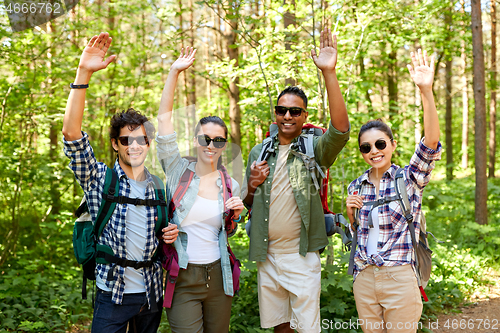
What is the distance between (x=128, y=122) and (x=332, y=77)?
150 cm

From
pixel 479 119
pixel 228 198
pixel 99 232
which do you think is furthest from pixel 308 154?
pixel 479 119

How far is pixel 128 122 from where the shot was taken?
256cm

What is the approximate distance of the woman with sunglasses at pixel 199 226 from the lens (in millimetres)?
2596

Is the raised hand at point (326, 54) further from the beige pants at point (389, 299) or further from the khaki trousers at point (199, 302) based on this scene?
the khaki trousers at point (199, 302)

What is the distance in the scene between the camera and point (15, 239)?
20.9 ft

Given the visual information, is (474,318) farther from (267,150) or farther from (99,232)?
(99,232)

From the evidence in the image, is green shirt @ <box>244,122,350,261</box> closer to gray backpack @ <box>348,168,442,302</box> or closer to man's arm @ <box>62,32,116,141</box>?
gray backpack @ <box>348,168,442,302</box>

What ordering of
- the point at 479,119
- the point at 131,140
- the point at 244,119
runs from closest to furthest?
the point at 131,140, the point at 244,119, the point at 479,119

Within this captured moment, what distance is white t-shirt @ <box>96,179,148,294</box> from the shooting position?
2.43 meters

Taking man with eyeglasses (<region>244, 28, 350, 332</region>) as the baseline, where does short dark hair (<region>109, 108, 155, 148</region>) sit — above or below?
above

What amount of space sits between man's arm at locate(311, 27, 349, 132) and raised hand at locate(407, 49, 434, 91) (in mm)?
542

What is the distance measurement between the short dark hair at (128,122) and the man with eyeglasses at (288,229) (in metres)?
0.94

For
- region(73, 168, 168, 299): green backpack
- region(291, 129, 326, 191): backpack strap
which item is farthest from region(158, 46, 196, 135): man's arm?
region(291, 129, 326, 191): backpack strap

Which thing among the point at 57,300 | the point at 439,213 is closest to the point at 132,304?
the point at 57,300
